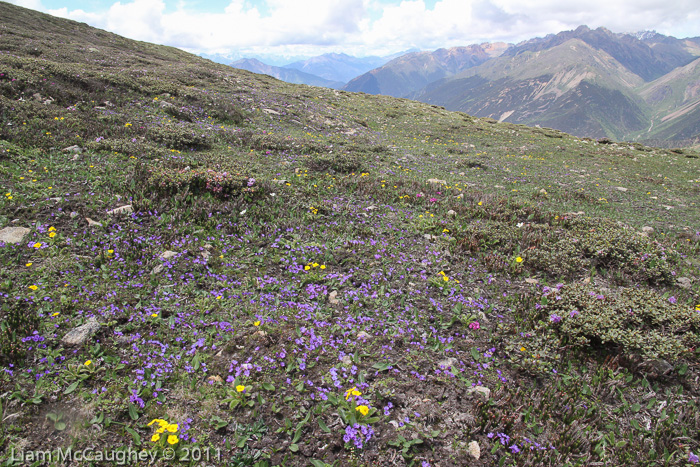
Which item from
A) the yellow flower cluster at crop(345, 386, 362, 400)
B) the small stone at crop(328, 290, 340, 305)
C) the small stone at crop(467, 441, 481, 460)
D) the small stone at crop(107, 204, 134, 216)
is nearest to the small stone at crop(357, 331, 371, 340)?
the small stone at crop(328, 290, 340, 305)

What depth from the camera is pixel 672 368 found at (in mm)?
4953

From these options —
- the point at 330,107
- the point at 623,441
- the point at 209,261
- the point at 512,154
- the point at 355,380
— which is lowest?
the point at 623,441

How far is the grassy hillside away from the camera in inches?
152

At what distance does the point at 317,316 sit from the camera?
5688mm

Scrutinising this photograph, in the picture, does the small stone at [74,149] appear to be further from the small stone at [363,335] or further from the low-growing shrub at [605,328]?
the low-growing shrub at [605,328]

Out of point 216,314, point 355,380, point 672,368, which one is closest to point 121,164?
point 216,314

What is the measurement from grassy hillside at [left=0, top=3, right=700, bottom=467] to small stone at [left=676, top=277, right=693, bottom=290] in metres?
0.07

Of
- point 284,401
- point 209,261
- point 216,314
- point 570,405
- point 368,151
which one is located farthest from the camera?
point 368,151

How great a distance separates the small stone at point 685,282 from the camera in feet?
24.4

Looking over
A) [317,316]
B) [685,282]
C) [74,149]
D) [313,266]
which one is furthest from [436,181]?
[74,149]

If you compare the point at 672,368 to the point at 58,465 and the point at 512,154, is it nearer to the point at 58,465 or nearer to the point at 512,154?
the point at 58,465

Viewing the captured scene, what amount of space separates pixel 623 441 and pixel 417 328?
287 cm

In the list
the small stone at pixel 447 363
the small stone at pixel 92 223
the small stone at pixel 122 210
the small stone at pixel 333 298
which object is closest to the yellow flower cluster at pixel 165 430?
the small stone at pixel 333 298

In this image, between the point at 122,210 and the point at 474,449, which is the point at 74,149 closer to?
the point at 122,210
